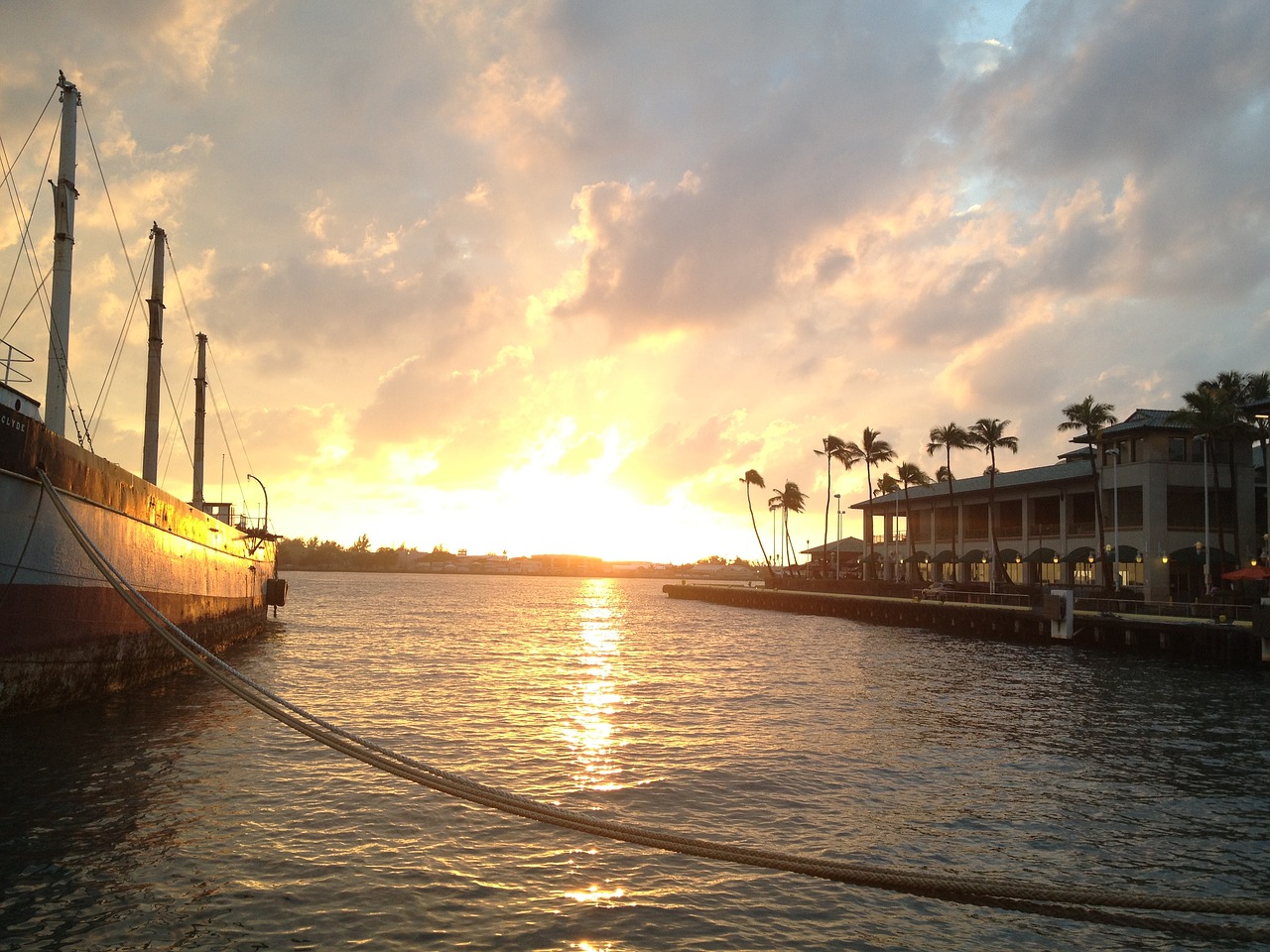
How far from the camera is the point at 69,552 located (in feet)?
60.3

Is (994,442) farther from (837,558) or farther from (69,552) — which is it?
(69,552)

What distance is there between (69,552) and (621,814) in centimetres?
1336

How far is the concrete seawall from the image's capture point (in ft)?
123

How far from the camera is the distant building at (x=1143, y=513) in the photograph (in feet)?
193

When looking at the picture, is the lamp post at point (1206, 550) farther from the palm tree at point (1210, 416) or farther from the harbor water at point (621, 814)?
the harbor water at point (621, 814)

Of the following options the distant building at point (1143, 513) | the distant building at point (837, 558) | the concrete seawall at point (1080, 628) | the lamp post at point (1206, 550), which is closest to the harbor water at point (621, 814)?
the concrete seawall at point (1080, 628)

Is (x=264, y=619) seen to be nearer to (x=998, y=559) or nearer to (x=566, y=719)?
(x=566, y=719)

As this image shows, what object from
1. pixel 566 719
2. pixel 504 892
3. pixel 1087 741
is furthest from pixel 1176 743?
pixel 504 892

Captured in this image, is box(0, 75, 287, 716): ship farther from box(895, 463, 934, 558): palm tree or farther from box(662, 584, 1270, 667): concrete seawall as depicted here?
box(895, 463, 934, 558): palm tree

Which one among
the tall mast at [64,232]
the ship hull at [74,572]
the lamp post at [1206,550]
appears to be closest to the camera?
the ship hull at [74,572]

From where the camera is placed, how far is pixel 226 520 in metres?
46.7

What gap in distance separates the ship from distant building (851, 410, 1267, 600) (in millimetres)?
53968

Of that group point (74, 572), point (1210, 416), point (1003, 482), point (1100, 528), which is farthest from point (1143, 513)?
point (74, 572)

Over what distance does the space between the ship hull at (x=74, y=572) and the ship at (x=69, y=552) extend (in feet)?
0.10
